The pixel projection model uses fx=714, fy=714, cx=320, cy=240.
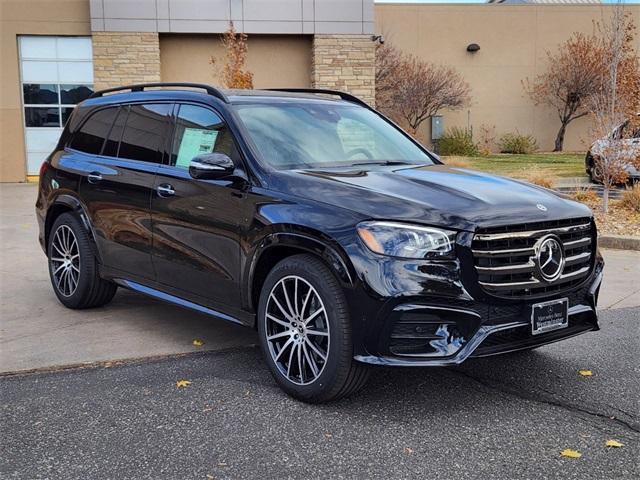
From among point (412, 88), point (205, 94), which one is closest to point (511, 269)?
point (205, 94)

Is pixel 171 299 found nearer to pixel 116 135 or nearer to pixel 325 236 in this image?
pixel 116 135

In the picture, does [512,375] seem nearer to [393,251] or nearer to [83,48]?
[393,251]

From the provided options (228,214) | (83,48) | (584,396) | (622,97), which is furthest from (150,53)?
(584,396)

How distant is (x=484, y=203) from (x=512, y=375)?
1.28 meters

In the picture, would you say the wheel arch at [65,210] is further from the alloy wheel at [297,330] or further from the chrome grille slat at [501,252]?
the chrome grille slat at [501,252]

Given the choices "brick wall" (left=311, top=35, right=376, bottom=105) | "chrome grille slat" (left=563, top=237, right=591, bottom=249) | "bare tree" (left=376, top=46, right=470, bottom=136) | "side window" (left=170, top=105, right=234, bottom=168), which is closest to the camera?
"chrome grille slat" (left=563, top=237, right=591, bottom=249)

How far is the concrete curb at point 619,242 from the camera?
945 centimetres

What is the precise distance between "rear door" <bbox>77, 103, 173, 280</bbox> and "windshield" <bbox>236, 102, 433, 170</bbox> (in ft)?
2.89

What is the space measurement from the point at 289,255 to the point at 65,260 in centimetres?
287

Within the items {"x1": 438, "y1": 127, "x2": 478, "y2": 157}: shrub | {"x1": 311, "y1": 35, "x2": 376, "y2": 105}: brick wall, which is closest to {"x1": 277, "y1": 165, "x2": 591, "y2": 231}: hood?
{"x1": 311, "y1": 35, "x2": 376, "y2": 105}: brick wall

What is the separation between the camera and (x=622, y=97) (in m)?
11.5

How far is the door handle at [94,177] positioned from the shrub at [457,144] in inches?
876

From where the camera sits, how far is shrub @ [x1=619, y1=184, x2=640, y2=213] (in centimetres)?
1153

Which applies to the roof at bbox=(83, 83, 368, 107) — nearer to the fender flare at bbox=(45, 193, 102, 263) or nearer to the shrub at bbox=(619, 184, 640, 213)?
the fender flare at bbox=(45, 193, 102, 263)
